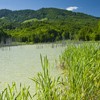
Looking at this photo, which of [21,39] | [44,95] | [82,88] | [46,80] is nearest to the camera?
[44,95]

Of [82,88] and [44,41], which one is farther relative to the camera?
[44,41]

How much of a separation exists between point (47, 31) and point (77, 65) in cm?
9894

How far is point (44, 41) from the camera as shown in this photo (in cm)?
9825

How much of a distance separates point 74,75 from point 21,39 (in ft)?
307

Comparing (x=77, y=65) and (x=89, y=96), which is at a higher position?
(x=77, y=65)

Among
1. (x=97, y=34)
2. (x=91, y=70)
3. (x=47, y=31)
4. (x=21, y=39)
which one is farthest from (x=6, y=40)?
(x=91, y=70)

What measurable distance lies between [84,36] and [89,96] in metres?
75.5

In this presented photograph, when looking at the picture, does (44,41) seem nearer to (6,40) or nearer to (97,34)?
(6,40)

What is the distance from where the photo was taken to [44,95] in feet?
11.2

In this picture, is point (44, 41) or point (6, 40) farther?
point (44, 41)

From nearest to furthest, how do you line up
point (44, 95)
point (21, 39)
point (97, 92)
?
1. point (44, 95)
2. point (97, 92)
3. point (21, 39)

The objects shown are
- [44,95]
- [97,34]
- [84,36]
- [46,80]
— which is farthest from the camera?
[84,36]

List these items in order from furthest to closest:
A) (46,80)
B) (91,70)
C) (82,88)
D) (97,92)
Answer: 1. (91,70)
2. (97,92)
3. (82,88)
4. (46,80)

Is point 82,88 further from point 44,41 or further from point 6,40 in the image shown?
point 44,41
